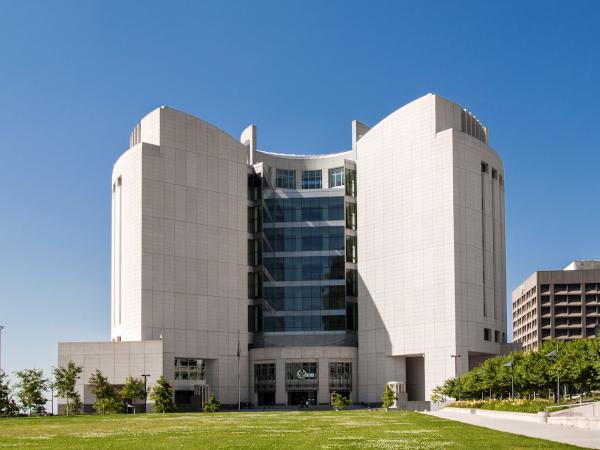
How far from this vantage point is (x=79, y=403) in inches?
4126

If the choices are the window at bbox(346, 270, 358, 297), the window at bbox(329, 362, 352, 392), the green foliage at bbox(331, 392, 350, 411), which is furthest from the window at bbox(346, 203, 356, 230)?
the green foliage at bbox(331, 392, 350, 411)

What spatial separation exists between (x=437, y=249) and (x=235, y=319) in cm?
3219

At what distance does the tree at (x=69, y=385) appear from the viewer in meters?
103

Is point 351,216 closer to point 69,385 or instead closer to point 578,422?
point 69,385

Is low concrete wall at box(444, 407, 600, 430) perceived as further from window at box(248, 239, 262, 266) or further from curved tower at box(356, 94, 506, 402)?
window at box(248, 239, 262, 266)

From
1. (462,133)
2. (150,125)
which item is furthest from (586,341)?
(150,125)

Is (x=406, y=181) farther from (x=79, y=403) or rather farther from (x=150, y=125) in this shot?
(x=79, y=403)

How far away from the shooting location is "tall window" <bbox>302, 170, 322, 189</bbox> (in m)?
144

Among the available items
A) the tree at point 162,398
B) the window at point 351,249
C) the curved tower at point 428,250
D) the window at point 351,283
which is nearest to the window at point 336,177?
the curved tower at point 428,250

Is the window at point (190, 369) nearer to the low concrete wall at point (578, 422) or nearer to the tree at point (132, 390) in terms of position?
the tree at point (132, 390)

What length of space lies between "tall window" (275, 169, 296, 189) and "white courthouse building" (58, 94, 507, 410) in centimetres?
620

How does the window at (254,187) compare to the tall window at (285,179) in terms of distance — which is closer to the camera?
the window at (254,187)

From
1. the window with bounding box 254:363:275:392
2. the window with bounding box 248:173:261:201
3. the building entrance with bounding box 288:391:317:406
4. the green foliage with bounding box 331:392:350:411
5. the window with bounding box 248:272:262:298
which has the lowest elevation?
the building entrance with bounding box 288:391:317:406

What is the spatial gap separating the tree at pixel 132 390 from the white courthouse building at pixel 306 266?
848 centimetres
